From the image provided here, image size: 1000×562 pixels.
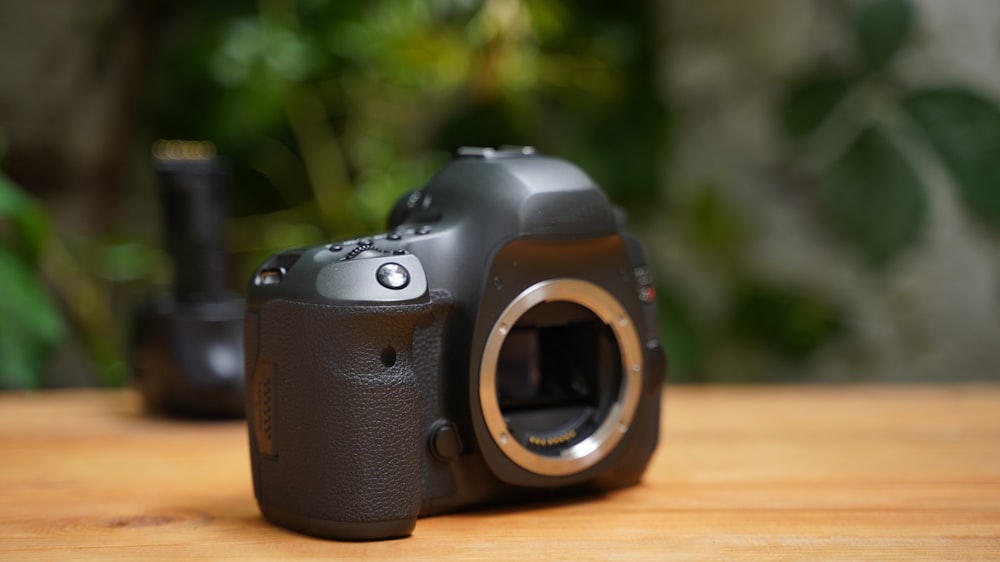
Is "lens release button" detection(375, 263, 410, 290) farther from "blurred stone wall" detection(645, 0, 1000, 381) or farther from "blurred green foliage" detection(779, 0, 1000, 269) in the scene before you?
"blurred stone wall" detection(645, 0, 1000, 381)

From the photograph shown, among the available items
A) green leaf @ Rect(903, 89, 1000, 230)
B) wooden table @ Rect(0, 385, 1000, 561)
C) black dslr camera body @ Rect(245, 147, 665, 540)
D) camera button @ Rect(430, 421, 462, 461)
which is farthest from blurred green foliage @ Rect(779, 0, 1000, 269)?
camera button @ Rect(430, 421, 462, 461)

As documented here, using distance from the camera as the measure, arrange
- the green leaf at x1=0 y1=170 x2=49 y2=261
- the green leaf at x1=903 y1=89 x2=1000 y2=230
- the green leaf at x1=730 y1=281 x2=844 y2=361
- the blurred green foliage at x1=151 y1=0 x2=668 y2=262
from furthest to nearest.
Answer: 1. the green leaf at x1=730 y1=281 x2=844 y2=361
2. the blurred green foliage at x1=151 y1=0 x2=668 y2=262
3. the green leaf at x1=903 y1=89 x2=1000 y2=230
4. the green leaf at x1=0 y1=170 x2=49 y2=261

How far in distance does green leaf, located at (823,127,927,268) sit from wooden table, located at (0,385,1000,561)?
0.16 meters

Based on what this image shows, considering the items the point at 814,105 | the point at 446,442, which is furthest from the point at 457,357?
the point at 814,105

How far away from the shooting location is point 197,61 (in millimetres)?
1167

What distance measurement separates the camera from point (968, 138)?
1.05 m

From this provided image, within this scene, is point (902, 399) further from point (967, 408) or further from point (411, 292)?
point (411, 292)

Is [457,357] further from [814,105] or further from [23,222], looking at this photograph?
[814,105]

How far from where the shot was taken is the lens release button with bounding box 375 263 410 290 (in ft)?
1.81

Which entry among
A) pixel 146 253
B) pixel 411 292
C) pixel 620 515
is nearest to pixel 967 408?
pixel 620 515

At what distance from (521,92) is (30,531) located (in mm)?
764

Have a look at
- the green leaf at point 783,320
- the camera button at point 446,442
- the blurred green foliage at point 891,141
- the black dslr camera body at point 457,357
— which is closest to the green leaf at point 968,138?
the blurred green foliage at point 891,141

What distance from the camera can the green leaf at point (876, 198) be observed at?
1061 mm

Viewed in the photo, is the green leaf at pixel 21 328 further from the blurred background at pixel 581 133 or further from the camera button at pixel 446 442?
the camera button at pixel 446 442
